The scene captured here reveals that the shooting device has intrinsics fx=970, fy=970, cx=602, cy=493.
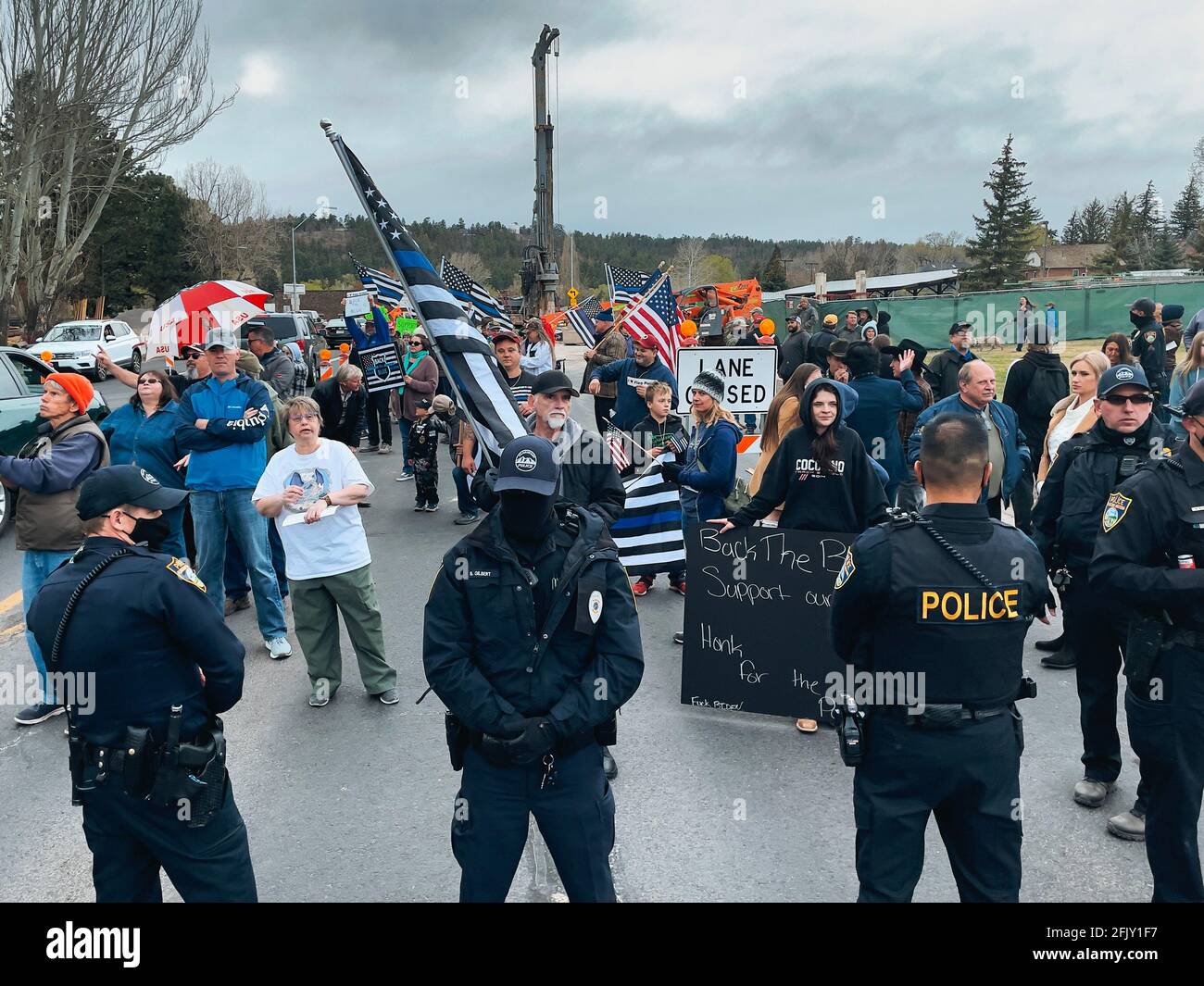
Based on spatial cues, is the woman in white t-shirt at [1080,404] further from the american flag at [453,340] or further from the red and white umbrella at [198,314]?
the red and white umbrella at [198,314]

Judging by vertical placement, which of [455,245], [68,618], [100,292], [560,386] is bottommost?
[68,618]

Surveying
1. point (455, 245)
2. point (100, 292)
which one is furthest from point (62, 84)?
point (455, 245)

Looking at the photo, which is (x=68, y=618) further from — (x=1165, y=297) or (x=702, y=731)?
(x=1165, y=297)

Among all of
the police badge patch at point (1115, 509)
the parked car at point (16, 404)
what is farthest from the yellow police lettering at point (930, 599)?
the parked car at point (16, 404)

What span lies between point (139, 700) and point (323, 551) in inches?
110

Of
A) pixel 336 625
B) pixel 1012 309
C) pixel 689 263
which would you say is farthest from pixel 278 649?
pixel 689 263

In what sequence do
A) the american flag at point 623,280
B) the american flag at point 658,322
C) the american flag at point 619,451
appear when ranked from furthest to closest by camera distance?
the american flag at point 623,280, the american flag at point 658,322, the american flag at point 619,451

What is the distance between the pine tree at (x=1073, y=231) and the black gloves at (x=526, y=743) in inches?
4740

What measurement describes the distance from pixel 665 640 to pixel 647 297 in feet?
16.9

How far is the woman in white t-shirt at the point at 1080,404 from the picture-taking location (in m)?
6.31

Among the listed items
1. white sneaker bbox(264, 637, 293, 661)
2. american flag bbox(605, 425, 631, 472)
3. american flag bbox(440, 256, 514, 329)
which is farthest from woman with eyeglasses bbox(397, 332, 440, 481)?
white sneaker bbox(264, 637, 293, 661)

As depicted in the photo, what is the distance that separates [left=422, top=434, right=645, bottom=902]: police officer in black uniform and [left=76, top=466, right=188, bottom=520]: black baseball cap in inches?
40.7

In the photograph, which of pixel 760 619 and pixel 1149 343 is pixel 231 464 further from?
pixel 1149 343
